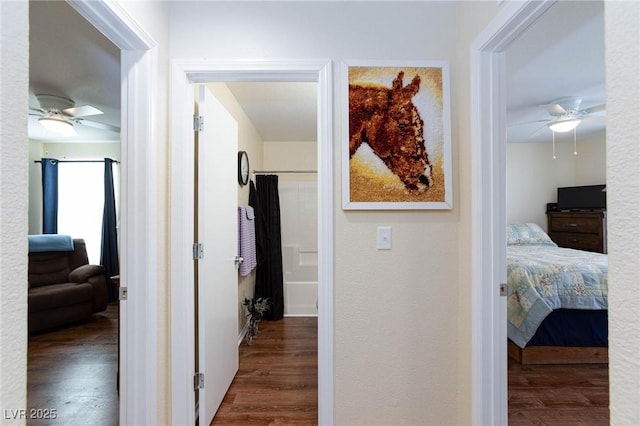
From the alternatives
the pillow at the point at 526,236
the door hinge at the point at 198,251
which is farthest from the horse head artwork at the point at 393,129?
the pillow at the point at 526,236

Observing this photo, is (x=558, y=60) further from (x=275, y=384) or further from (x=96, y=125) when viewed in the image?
(x=96, y=125)

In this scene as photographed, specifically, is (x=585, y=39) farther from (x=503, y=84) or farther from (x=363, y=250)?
(x=363, y=250)

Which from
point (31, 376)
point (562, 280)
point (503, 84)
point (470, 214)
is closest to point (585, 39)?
point (503, 84)

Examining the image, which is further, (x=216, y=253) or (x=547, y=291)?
(x=547, y=291)

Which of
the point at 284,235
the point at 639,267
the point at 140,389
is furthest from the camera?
the point at 284,235

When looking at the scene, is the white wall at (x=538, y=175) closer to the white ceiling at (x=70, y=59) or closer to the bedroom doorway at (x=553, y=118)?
the bedroom doorway at (x=553, y=118)

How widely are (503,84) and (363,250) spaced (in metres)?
1.03

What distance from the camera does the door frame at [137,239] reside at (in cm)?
131

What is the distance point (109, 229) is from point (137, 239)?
3.63 m

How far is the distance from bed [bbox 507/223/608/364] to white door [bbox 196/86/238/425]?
7.65ft

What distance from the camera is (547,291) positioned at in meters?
2.45

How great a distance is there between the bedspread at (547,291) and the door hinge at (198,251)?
2522mm

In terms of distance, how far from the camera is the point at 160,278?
1.43 m

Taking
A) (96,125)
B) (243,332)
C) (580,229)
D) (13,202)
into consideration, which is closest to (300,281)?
(243,332)
